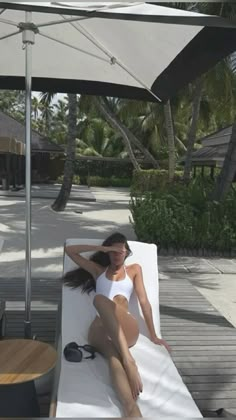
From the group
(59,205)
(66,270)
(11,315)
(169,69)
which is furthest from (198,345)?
(59,205)

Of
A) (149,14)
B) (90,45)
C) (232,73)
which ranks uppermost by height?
(232,73)

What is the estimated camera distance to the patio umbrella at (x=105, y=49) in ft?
6.90

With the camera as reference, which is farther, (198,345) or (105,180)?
(105,180)

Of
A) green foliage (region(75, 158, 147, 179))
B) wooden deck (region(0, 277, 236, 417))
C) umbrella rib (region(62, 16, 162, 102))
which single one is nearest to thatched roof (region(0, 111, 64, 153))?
green foliage (region(75, 158, 147, 179))

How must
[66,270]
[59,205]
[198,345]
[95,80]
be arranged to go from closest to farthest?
[198,345], [66,270], [95,80], [59,205]

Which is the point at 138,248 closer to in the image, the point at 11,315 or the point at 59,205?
the point at 11,315

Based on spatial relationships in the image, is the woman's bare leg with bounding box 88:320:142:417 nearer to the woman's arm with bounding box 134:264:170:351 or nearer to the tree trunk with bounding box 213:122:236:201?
the woman's arm with bounding box 134:264:170:351

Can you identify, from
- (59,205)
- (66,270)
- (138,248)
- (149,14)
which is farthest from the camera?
(59,205)

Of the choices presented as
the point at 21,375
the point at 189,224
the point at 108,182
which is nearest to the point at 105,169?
the point at 108,182

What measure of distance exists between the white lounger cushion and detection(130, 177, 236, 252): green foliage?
419 cm

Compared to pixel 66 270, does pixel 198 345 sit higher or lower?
lower

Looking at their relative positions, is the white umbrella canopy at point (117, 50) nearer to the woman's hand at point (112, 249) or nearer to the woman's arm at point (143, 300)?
the woman's hand at point (112, 249)

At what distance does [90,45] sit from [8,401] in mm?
2726

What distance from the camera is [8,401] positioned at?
7.13ft
